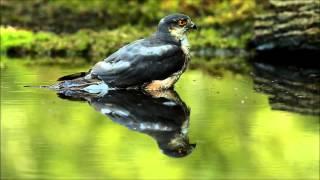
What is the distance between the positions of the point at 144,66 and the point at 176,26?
51 cm

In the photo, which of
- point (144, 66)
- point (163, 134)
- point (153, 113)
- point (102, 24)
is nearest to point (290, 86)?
point (144, 66)

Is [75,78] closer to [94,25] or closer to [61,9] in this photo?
[94,25]

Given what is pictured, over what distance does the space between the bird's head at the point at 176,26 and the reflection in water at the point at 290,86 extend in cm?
83

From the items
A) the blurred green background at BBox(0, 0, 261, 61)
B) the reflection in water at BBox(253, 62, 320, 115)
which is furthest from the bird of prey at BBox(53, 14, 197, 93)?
the blurred green background at BBox(0, 0, 261, 61)

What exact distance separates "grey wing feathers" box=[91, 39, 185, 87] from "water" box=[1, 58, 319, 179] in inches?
7.3

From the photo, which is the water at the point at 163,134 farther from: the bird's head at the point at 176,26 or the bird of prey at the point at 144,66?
the bird's head at the point at 176,26

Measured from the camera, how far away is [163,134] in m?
4.79

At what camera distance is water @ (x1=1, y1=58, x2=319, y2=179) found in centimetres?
391

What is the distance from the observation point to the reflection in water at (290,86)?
609 cm

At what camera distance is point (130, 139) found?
459 cm

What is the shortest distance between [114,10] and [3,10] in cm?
196

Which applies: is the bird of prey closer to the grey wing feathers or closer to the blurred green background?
the grey wing feathers

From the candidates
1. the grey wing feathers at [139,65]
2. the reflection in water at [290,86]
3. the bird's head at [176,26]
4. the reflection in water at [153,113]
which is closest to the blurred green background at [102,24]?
the reflection in water at [290,86]

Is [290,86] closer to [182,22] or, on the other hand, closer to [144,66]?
[182,22]
